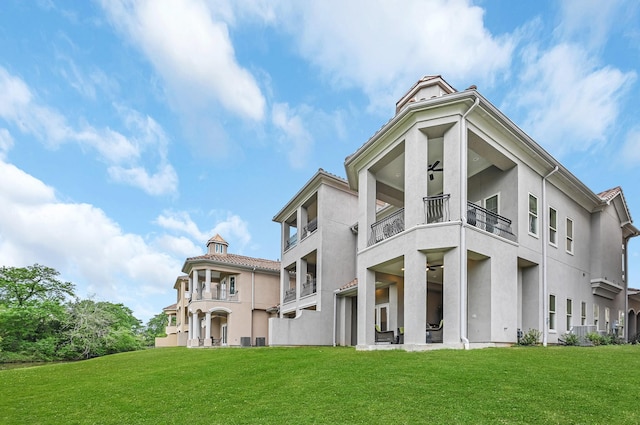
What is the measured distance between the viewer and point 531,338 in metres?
13.6

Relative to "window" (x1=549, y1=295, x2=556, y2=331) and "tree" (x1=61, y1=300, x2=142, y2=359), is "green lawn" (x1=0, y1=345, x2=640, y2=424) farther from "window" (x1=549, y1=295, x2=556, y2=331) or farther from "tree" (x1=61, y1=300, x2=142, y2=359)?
"tree" (x1=61, y1=300, x2=142, y2=359)

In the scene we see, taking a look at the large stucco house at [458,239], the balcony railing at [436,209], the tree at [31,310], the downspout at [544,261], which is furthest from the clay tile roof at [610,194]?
the tree at [31,310]

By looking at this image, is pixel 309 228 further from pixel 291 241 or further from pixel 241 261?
pixel 241 261

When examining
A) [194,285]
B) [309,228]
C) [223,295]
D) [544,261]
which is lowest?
[223,295]

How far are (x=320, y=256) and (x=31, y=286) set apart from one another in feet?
97.2

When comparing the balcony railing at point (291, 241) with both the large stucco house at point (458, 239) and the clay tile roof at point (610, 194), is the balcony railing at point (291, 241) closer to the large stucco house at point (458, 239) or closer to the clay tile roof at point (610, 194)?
the large stucco house at point (458, 239)

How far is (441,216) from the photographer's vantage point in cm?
1329

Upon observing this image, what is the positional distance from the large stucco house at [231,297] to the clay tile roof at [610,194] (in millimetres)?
21899

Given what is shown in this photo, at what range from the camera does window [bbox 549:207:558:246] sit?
16.5 m

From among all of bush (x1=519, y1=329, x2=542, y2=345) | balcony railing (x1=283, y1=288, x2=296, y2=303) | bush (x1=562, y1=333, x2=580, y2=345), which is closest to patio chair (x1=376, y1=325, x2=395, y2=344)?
bush (x1=519, y1=329, x2=542, y2=345)

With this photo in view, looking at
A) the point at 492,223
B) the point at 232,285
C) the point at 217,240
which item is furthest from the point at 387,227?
the point at 217,240

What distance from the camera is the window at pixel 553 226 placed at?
16.5 metres

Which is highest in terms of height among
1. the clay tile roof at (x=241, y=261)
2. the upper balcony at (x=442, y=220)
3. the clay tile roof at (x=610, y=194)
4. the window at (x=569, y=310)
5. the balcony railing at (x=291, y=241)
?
the clay tile roof at (x=610, y=194)

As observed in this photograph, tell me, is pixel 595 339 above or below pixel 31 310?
above
